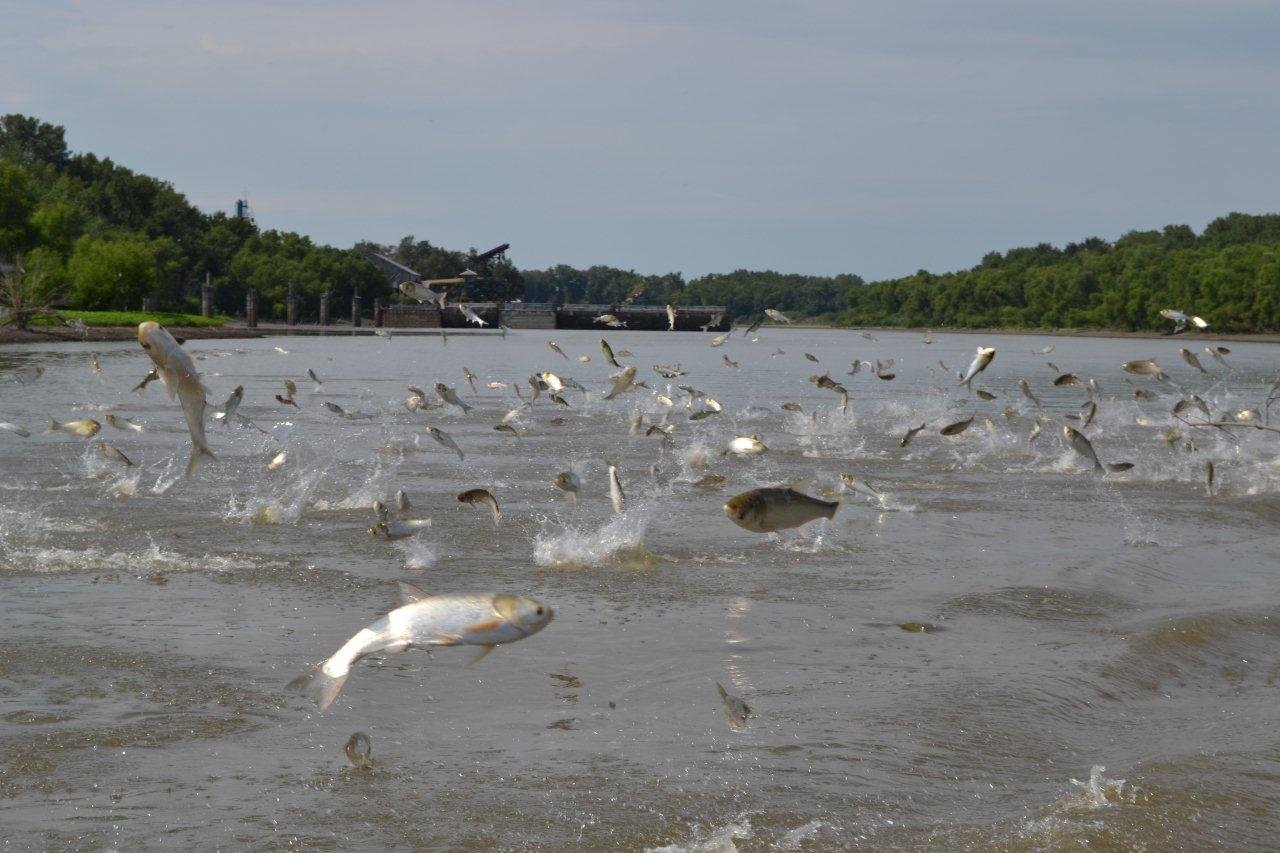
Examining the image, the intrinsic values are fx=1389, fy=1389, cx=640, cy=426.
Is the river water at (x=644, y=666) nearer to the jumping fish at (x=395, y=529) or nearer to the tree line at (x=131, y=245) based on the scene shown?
the jumping fish at (x=395, y=529)

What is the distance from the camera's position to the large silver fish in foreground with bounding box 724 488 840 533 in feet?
23.3

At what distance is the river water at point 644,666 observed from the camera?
243 inches

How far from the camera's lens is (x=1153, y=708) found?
8391mm

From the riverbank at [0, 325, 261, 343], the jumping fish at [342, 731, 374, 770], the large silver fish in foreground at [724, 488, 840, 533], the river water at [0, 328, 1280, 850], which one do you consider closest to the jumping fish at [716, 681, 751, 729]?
the river water at [0, 328, 1280, 850]

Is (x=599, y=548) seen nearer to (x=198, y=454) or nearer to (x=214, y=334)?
(x=198, y=454)

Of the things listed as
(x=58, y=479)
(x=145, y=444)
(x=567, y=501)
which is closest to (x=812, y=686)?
(x=567, y=501)

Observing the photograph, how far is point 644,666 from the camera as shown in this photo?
8.57 meters

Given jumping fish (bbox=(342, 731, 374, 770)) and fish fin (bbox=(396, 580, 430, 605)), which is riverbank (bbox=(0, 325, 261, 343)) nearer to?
jumping fish (bbox=(342, 731, 374, 770))

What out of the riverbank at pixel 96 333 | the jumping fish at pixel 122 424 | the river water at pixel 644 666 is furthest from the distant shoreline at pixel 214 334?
the river water at pixel 644 666

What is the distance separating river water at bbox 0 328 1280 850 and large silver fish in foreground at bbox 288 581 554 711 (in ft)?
4.01

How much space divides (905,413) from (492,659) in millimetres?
24596

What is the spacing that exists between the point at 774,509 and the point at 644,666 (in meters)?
1.86

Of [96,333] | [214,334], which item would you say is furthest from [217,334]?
[96,333]

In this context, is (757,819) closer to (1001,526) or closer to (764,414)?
(1001,526)
